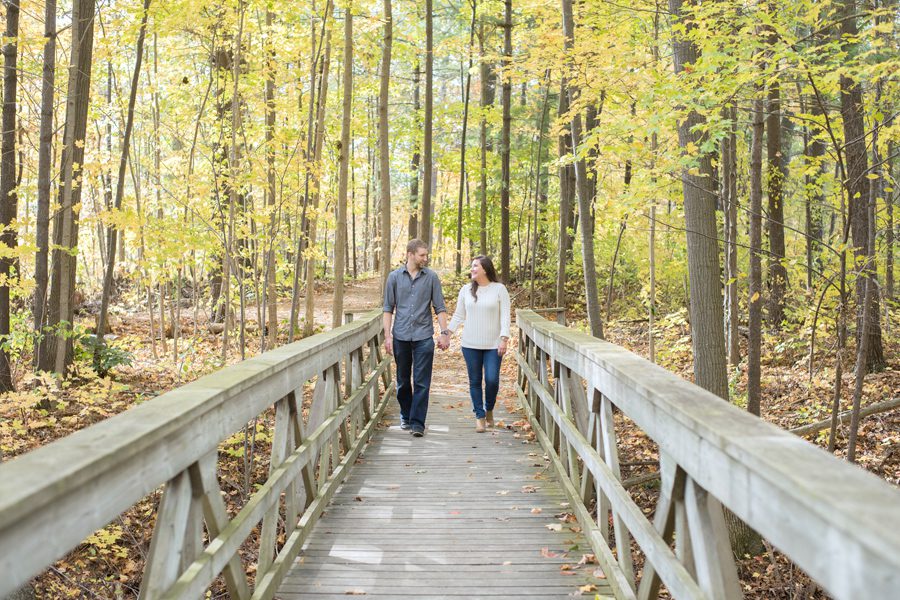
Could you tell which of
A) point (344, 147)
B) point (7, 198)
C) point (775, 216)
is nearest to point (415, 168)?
point (344, 147)

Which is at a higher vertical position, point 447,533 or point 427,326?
point 427,326

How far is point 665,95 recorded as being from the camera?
6.36 metres

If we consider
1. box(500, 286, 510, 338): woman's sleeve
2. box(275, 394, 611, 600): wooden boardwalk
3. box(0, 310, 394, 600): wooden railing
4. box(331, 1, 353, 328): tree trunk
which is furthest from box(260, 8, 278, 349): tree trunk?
box(0, 310, 394, 600): wooden railing

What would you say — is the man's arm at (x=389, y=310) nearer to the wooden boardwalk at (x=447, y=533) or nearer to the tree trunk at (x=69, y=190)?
the wooden boardwalk at (x=447, y=533)

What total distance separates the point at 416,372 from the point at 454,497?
6.60ft

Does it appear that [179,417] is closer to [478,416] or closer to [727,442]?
[727,442]

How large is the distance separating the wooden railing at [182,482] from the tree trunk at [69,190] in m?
6.12

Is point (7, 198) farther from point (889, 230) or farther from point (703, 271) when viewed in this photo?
point (889, 230)

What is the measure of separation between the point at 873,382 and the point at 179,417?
10479 mm

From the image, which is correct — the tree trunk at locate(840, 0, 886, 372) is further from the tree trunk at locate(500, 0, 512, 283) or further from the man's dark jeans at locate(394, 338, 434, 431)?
the tree trunk at locate(500, 0, 512, 283)

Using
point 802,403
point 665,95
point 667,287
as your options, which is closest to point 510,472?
point 665,95

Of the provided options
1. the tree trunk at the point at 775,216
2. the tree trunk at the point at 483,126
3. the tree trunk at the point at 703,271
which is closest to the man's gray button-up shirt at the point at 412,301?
the tree trunk at the point at 703,271

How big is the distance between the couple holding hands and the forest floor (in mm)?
998

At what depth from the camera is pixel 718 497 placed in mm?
2105
